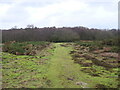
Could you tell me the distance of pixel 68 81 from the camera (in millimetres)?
6762

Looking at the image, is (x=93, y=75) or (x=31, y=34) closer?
(x=93, y=75)

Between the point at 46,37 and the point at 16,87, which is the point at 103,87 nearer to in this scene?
the point at 16,87

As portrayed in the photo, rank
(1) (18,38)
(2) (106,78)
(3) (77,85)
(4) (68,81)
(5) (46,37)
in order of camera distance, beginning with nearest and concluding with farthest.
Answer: (3) (77,85), (4) (68,81), (2) (106,78), (1) (18,38), (5) (46,37)

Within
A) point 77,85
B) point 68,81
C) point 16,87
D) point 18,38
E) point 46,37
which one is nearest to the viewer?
point 16,87

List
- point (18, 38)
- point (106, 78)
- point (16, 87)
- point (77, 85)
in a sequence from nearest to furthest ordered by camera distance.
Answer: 1. point (16, 87)
2. point (77, 85)
3. point (106, 78)
4. point (18, 38)

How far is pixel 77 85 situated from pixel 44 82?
1.28 meters

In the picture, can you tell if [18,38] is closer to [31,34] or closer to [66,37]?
[31,34]

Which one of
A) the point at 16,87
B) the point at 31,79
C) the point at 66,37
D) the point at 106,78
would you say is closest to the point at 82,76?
the point at 106,78

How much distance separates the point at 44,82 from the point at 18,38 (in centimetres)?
4164

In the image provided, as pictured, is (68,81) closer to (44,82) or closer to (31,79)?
(44,82)

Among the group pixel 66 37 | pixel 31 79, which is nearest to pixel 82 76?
pixel 31 79

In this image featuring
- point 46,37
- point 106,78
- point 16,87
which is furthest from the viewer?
point 46,37

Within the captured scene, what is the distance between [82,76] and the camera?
7.73 metres

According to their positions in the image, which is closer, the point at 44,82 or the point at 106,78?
the point at 44,82
